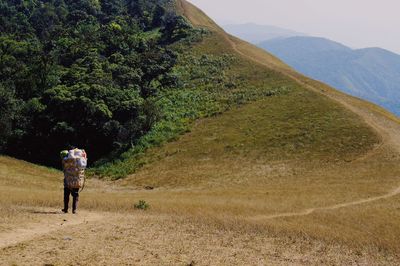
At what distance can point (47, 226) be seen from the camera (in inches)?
655

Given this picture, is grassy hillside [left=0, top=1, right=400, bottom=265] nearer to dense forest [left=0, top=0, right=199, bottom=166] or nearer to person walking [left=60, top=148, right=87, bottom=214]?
person walking [left=60, top=148, right=87, bottom=214]

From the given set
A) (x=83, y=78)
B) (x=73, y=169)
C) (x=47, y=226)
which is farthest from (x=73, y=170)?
(x=83, y=78)

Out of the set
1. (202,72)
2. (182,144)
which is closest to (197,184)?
(182,144)

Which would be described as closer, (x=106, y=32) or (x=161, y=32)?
(x=106, y=32)

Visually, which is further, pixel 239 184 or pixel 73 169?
pixel 239 184

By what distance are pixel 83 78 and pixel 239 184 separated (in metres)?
40.6

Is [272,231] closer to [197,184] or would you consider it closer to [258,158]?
[197,184]

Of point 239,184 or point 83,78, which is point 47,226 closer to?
point 239,184

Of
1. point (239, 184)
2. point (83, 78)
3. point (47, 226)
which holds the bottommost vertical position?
point (239, 184)

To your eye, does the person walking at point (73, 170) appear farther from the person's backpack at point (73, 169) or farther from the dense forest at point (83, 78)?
the dense forest at point (83, 78)

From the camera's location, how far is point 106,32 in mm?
104875

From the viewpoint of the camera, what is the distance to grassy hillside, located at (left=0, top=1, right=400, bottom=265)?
16.5 m

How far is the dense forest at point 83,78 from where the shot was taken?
63781 millimetres

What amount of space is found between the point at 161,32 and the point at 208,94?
4468cm
